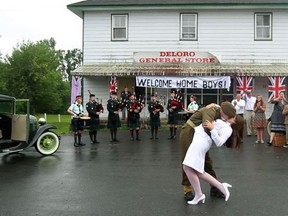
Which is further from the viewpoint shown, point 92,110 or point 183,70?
point 183,70

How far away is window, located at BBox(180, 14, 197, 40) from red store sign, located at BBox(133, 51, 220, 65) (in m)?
0.93

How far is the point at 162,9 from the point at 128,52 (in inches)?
110

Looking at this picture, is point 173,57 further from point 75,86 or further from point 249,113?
point 249,113

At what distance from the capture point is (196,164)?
6.18 meters

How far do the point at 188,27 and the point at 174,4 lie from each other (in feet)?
4.61

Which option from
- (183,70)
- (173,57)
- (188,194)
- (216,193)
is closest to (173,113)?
(183,70)

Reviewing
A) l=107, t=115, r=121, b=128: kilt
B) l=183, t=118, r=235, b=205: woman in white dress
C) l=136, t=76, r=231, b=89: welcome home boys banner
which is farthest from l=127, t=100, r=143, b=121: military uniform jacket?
l=183, t=118, r=235, b=205: woman in white dress

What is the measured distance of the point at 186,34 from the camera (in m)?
22.0

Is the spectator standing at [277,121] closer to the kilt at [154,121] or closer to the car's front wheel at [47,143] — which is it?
the kilt at [154,121]

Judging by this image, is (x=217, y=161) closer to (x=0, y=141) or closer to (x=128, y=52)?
(x=0, y=141)

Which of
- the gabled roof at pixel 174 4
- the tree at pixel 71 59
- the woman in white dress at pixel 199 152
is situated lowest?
the woman in white dress at pixel 199 152

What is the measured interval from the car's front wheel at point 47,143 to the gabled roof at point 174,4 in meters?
11.8

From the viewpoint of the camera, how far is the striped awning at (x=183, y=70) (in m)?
19.9

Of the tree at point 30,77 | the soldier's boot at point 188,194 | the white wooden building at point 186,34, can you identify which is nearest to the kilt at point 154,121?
the white wooden building at point 186,34
